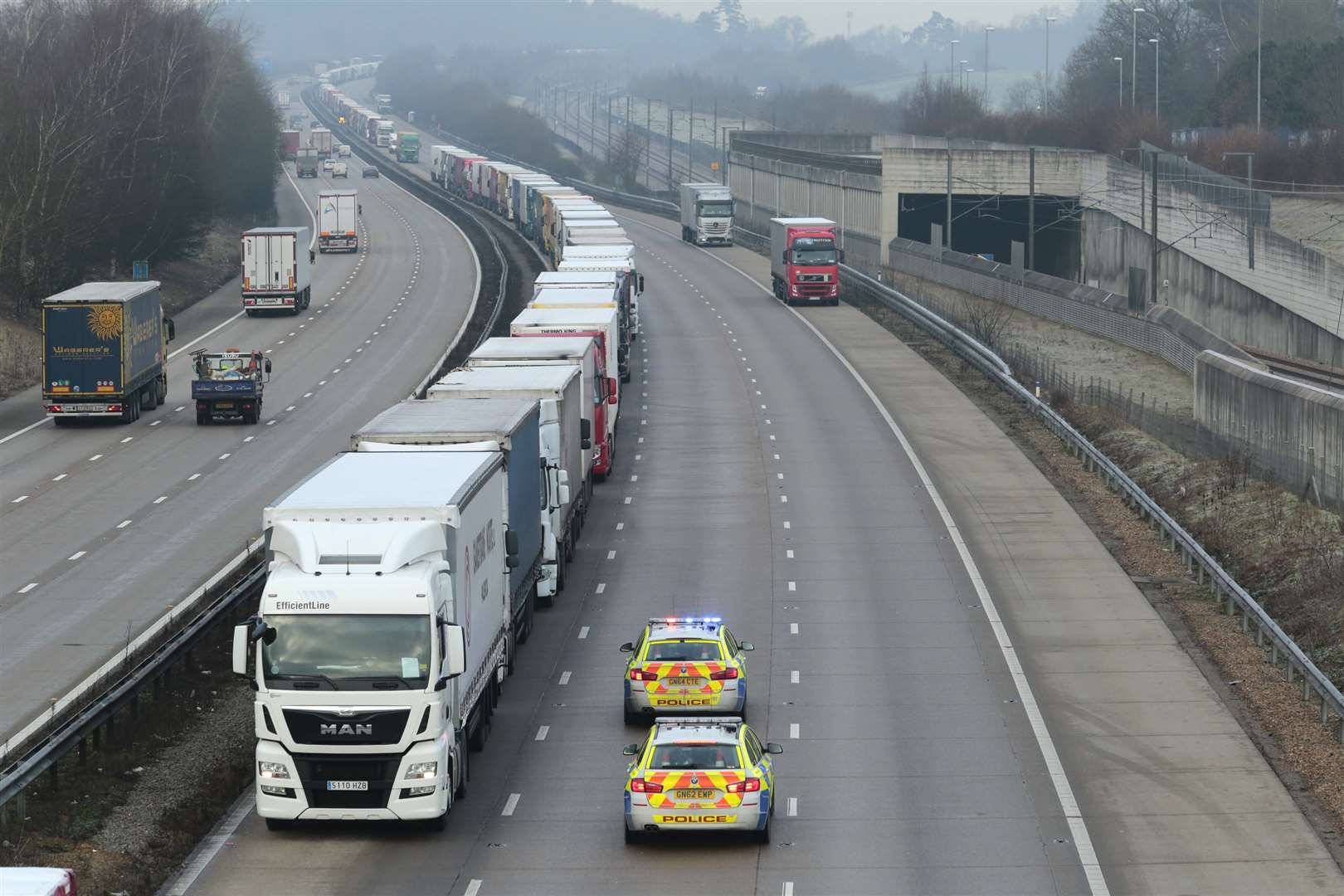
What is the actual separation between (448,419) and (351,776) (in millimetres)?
9884

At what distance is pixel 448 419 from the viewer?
3178cm

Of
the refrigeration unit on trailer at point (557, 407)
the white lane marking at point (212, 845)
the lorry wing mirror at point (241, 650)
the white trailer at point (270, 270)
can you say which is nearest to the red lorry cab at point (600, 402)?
the refrigeration unit on trailer at point (557, 407)

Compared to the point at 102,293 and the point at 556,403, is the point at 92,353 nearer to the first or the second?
the point at 102,293

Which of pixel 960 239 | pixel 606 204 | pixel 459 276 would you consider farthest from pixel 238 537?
pixel 606 204

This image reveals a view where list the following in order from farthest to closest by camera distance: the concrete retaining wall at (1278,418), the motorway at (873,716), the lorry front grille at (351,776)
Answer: the concrete retaining wall at (1278,418)
the lorry front grille at (351,776)
the motorway at (873,716)

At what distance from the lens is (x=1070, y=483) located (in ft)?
159

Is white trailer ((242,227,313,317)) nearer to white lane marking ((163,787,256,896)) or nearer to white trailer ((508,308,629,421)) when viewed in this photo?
white trailer ((508,308,629,421))

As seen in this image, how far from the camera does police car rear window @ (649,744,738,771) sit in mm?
23000

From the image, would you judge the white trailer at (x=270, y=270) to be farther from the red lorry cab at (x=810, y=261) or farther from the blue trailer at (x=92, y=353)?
the blue trailer at (x=92, y=353)

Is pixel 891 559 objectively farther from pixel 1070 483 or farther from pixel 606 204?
pixel 606 204

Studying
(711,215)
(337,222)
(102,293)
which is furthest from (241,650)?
(711,215)

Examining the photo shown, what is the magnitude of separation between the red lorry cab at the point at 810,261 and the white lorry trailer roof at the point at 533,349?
39970mm

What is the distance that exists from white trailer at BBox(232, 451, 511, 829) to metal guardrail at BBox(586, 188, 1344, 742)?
42.2ft

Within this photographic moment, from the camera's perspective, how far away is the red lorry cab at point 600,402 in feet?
155
